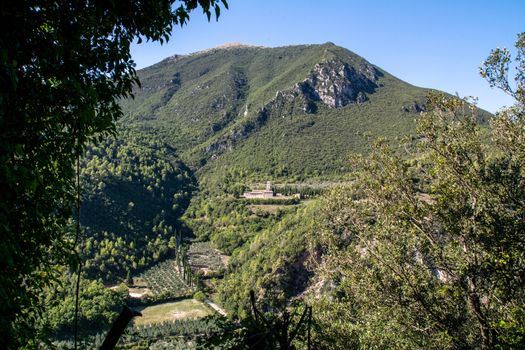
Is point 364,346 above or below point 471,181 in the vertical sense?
below

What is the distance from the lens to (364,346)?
1112 cm

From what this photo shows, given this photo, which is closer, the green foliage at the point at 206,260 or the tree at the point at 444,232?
the tree at the point at 444,232

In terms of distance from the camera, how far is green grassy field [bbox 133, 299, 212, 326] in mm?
73500

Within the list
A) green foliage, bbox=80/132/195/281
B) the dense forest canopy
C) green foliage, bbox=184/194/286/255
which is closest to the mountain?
green foliage, bbox=80/132/195/281

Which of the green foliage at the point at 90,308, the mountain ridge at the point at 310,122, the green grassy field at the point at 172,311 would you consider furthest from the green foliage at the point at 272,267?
the mountain ridge at the point at 310,122

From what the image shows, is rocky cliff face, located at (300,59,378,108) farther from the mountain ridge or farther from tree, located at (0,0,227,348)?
tree, located at (0,0,227,348)

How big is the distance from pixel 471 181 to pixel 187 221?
130 m

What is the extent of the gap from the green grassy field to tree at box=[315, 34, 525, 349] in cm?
6787

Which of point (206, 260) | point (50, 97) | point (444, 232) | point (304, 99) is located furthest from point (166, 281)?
point (304, 99)

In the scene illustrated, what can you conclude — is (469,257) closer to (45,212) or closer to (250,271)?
(45,212)

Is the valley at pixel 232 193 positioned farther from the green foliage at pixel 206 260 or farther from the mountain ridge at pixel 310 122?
the mountain ridge at pixel 310 122

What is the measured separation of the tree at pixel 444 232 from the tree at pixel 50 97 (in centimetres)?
606

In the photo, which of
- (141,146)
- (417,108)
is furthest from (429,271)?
(141,146)

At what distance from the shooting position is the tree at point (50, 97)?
3828 millimetres
